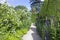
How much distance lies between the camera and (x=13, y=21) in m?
11.3

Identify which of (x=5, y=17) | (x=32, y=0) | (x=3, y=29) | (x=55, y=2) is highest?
(x=32, y=0)

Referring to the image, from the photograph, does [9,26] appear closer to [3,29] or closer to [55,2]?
[3,29]

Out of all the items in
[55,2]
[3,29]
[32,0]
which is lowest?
[3,29]

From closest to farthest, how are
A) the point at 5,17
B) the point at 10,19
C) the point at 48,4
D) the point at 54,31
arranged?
the point at 54,31, the point at 5,17, the point at 10,19, the point at 48,4

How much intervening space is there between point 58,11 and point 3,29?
14.0 ft

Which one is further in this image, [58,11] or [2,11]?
[58,11]

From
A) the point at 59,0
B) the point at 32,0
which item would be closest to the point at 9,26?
the point at 59,0

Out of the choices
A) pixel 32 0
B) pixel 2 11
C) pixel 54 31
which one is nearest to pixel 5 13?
A: pixel 2 11

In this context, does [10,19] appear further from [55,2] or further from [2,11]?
[55,2]

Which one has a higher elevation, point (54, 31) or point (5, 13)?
point (5, 13)

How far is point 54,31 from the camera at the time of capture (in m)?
9.14

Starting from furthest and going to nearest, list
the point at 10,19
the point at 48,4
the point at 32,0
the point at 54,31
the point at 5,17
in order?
the point at 32,0 < the point at 48,4 < the point at 10,19 < the point at 5,17 < the point at 54,31

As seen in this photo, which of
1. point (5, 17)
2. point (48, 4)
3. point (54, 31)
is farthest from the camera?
point (48, 4)

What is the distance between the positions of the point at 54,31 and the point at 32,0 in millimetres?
29982
